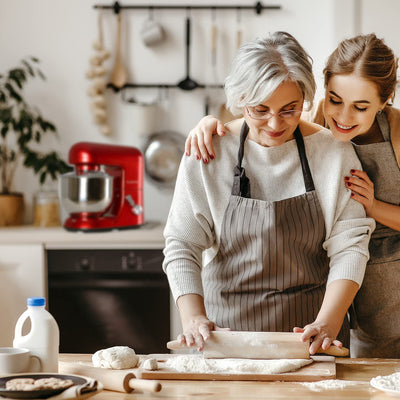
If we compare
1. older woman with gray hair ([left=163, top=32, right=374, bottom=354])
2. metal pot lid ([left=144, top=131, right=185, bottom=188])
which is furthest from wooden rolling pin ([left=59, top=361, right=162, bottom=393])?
metal pot lid ([left=144, top=131, right=185, bottom=188])

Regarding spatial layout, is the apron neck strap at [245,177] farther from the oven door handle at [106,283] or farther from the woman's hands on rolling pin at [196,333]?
the oven door handle at [106,283]

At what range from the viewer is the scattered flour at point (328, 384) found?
48.3 inches

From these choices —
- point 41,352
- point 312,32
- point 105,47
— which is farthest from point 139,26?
point 41,352

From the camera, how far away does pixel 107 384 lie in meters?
1.22

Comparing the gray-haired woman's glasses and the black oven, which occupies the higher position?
the gray-haired woman's glasses

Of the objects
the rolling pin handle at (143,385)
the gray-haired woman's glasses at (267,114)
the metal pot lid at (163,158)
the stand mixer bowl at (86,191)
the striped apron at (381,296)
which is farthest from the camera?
the metal pot lid at (163,158)

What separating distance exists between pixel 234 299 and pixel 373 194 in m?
0.41

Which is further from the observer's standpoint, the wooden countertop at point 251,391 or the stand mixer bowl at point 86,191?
the stand mixer bowl at point 86,191

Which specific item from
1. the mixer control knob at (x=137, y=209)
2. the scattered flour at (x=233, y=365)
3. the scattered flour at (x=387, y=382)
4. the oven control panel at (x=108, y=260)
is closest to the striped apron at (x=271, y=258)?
the scattered flour at (x=233, y=365)

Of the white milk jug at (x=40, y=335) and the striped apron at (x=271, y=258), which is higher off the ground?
the striped apron at (x=271, y=258)

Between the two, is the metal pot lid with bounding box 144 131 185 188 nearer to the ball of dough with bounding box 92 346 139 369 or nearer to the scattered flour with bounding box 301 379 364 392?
the ball of dough with bounding box 92 346 139 369

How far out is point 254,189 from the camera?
5.21ft

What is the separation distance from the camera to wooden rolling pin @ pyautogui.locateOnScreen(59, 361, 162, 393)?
3.80 feet

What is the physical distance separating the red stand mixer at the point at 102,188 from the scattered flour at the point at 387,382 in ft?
5.87
